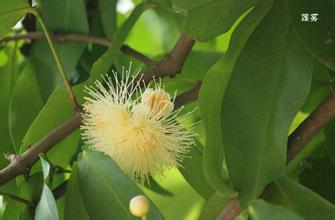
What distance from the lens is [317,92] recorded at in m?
1.07

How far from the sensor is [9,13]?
0.90 meters

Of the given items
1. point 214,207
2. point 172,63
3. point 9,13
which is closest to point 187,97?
point 172,63

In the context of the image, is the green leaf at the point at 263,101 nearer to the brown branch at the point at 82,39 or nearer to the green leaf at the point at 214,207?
the green leaf at the point at 214,207

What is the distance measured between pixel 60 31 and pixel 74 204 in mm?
410

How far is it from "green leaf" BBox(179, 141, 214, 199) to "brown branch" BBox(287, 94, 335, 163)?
187 mm

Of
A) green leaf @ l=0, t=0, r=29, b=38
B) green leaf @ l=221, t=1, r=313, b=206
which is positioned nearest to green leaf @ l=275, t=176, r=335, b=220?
green leaf @ l=221, t=1, r=313, b=206

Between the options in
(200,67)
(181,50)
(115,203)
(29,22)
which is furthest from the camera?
(29,22)

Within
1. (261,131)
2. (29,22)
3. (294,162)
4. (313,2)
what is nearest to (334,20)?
(313,2)

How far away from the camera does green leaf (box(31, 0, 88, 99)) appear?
112 centimetres

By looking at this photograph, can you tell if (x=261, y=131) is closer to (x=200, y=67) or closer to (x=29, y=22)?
(x=200, y=67)

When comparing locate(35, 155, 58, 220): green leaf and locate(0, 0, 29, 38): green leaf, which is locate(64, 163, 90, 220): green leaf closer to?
locate(35, 155, 58, 220): green leaf

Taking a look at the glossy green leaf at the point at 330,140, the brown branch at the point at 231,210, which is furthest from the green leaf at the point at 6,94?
the glossy green leaf at the point at 330,140

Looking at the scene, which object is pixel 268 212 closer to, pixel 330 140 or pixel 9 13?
pixel 330 140

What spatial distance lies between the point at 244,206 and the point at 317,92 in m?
0.34
